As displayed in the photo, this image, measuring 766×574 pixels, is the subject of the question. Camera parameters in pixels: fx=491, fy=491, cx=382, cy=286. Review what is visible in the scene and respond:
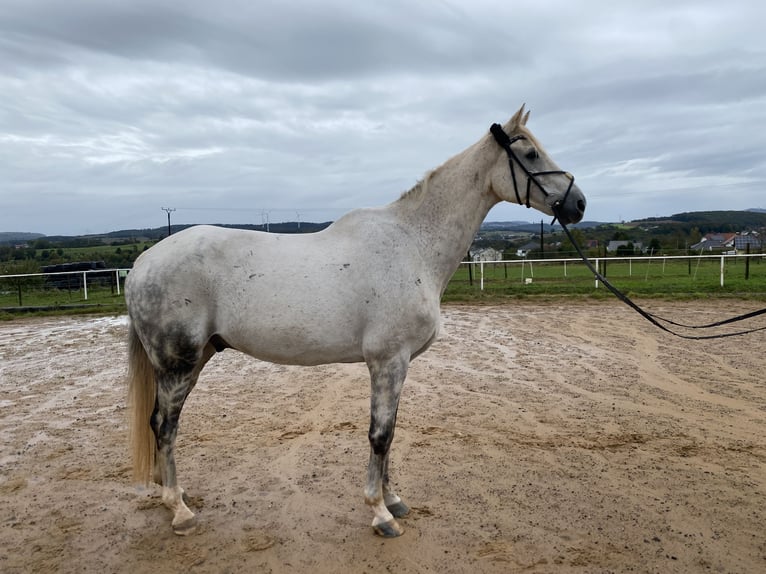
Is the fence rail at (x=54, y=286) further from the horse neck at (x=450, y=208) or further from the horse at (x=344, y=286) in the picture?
the horse neck at (x=450, y=208)

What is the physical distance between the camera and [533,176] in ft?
10.6

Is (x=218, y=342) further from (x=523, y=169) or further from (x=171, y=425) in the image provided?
(x=523, y=169)

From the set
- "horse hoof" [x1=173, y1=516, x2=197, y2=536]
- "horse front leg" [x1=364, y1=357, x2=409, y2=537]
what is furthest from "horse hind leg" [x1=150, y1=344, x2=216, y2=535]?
"horse front leg" [x1=364, y1=357, x2=409, y2=537]

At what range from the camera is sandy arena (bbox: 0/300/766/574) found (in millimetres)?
2979

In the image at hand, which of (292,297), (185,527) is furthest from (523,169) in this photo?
(185,527)

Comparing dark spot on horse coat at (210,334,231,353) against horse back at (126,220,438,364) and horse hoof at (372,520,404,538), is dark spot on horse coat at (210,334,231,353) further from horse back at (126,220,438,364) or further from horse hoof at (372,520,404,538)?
Result: horse hoof at (372,520,404,538)

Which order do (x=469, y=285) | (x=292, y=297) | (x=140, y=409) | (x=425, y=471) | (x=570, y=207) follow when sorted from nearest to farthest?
1. (x=292, y=297)
2. (x=570, y=207)
3. (x=140, y=409)
4. (x=425, y=471)
5. (x=469, y=285)

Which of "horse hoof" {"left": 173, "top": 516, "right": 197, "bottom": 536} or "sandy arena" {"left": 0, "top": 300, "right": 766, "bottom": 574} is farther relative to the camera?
"horse hoof" {"left": 173, "top": 516, "right": 197, "bottom": 536}

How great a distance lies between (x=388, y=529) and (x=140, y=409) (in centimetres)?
193

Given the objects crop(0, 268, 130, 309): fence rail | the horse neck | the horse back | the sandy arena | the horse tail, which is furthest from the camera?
crop(0, 268, 130, 309): fence rail

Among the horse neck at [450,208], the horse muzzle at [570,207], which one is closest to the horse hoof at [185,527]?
the horse neck at [450,208]

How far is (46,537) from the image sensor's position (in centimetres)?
317

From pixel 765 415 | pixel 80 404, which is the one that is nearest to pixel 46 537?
pixel 80 404

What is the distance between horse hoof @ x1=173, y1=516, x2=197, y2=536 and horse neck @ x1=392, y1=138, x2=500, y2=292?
2.31m
